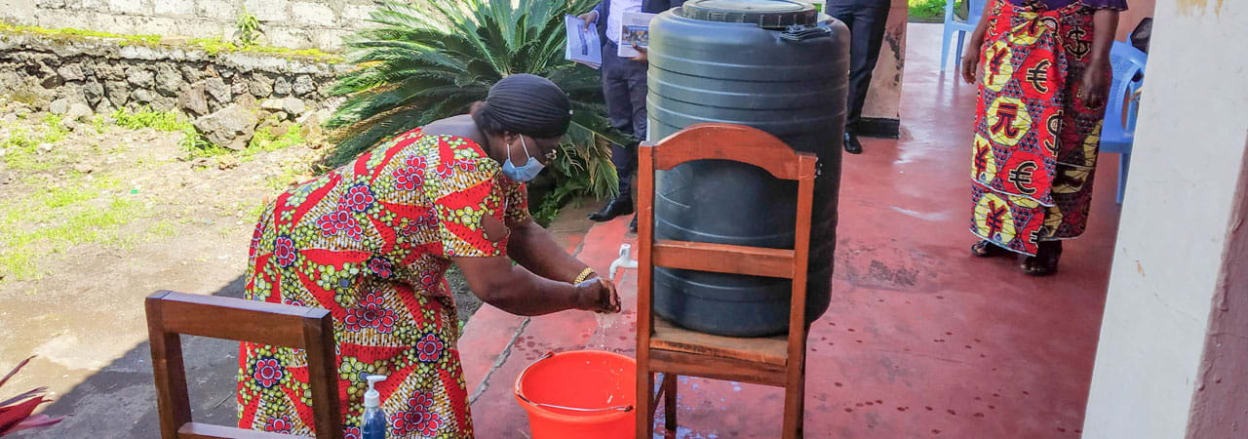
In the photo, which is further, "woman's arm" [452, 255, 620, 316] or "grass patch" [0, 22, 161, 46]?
"grass patch" [0, 22, 161, 46]

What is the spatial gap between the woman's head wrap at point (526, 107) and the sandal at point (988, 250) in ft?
8.58

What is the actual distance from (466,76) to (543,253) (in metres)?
3.67

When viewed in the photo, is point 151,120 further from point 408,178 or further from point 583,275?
point 408,178

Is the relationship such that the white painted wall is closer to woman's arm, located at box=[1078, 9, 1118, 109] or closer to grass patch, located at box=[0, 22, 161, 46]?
woman's arm, located at box=[1078, 9, 1118, 109]

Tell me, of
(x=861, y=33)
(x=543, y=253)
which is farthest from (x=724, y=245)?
(x=861, y=33)

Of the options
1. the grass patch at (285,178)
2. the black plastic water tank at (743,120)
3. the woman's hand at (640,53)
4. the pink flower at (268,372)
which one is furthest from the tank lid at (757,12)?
the grass patch at (285,178)

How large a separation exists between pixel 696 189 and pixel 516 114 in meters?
0.44

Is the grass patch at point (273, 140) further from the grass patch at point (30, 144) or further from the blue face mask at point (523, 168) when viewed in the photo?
the blue face mask at point (523, 168)

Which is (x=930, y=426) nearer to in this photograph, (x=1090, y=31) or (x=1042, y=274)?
(x=1042, y=274)

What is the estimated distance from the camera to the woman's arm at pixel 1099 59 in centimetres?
359

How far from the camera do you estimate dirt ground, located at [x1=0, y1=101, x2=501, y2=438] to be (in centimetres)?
455

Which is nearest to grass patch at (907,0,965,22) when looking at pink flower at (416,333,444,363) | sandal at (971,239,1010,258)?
sandal at (971,239,1010,258)

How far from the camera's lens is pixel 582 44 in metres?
5.00

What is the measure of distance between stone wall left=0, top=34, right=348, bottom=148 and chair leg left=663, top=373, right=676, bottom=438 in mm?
6418
